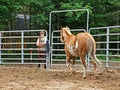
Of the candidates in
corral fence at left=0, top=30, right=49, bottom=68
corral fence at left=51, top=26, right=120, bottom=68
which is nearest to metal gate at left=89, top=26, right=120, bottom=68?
corral fence at left=51, top=26, right=120, bottom=68

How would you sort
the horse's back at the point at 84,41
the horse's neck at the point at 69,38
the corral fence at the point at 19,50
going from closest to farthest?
the horse's back at the point at 84,41 → the horse's neck at the point at 69,38 → the corral fence at the point at 19,50

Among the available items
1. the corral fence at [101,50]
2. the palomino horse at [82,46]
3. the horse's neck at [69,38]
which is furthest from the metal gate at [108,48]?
the palomino horse at [82,46]

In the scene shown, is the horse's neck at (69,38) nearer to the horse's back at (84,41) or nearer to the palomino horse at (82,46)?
the palomino horse at (82,46)

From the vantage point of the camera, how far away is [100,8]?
57.6 feet

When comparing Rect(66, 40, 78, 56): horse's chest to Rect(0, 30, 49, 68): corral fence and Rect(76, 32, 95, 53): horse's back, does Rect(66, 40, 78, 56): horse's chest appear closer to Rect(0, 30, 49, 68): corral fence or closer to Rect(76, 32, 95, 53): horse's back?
Rect(76, 32, 95, 53): horse's back

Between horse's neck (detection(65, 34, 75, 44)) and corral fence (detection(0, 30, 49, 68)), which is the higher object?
horse's neck (detection(65, 34, 75, 44))

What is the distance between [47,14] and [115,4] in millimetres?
3776

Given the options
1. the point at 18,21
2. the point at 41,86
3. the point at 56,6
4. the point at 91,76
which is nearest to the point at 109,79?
the point at 91,76

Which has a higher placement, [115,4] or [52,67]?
[115,4]

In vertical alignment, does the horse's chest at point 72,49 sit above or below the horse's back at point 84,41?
below

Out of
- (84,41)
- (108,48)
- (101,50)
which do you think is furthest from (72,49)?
(101,50)

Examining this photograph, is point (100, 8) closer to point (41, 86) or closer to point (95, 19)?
point (95, 19)

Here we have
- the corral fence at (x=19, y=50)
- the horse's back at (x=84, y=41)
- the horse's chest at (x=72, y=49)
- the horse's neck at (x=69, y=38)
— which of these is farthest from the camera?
the corral fence at (x=19, y=50)

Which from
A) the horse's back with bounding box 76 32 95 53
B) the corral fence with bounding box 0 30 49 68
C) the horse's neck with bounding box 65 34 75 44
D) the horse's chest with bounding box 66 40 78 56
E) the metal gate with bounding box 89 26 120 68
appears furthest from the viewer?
the corral fence with bounding box 0 30 49 68
